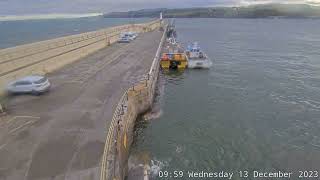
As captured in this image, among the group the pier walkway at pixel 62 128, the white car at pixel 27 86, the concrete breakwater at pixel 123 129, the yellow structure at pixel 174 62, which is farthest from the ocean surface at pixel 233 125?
the white car at pixel 27 86

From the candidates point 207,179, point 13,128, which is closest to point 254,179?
point 207,179

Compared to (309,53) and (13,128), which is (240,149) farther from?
(309,53)

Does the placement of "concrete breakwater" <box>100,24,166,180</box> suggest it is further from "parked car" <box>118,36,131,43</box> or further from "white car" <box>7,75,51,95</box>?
"parked car" <box>118,36,131,43</box>

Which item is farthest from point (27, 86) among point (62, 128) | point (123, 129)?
point (123, 129)

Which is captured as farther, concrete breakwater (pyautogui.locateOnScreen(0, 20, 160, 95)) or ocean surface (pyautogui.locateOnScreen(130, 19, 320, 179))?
concrete breakwater (pyautogui.locateOnScreen(0, 20, 160, 95))

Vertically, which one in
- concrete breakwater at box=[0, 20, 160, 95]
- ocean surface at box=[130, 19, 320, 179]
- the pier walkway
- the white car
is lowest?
ocean surface at box=[130, 19, 320, 179]

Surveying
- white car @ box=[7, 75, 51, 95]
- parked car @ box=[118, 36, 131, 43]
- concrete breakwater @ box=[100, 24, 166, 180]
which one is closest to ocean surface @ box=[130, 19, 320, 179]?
concrete breakwater @ box=[100, 24, 166, 180]
